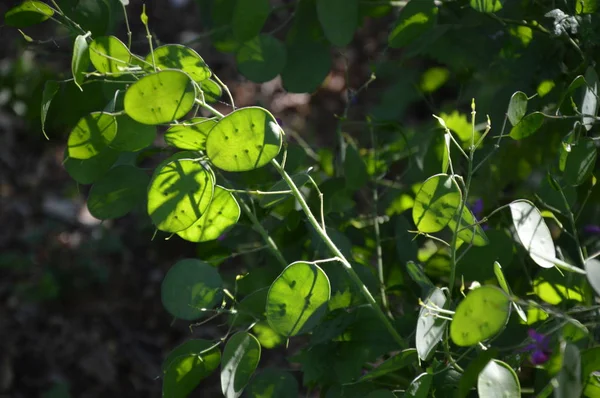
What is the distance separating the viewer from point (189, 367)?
82cm

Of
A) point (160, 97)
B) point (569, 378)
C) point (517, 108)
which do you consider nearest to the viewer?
point (569, 378)

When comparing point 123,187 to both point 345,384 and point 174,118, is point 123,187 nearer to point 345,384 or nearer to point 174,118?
point 174,118

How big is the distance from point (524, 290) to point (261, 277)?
0.39 m

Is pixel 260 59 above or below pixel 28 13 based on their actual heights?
below

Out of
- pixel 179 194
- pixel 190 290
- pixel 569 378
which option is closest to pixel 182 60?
pixel 179 194

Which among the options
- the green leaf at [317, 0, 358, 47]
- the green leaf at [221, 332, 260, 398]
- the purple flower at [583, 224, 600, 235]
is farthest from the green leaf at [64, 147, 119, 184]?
the purple flower at [583, 224, 600, 235]

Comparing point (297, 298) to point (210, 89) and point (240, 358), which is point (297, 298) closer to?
point (240, 358)

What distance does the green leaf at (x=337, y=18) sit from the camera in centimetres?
103

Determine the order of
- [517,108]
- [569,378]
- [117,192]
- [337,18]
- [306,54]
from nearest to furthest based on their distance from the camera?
1. [569,378]
2. [517,108]
3. [117,192]
4. [337,18]
5. [306,54]

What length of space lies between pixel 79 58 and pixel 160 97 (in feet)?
0.34

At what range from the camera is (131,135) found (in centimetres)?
81

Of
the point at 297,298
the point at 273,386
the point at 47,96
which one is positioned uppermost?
the point at 47,96

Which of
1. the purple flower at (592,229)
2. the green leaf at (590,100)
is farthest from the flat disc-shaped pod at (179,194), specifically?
the purple flower at (592,229)

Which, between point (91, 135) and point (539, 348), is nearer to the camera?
point (91, 135)
